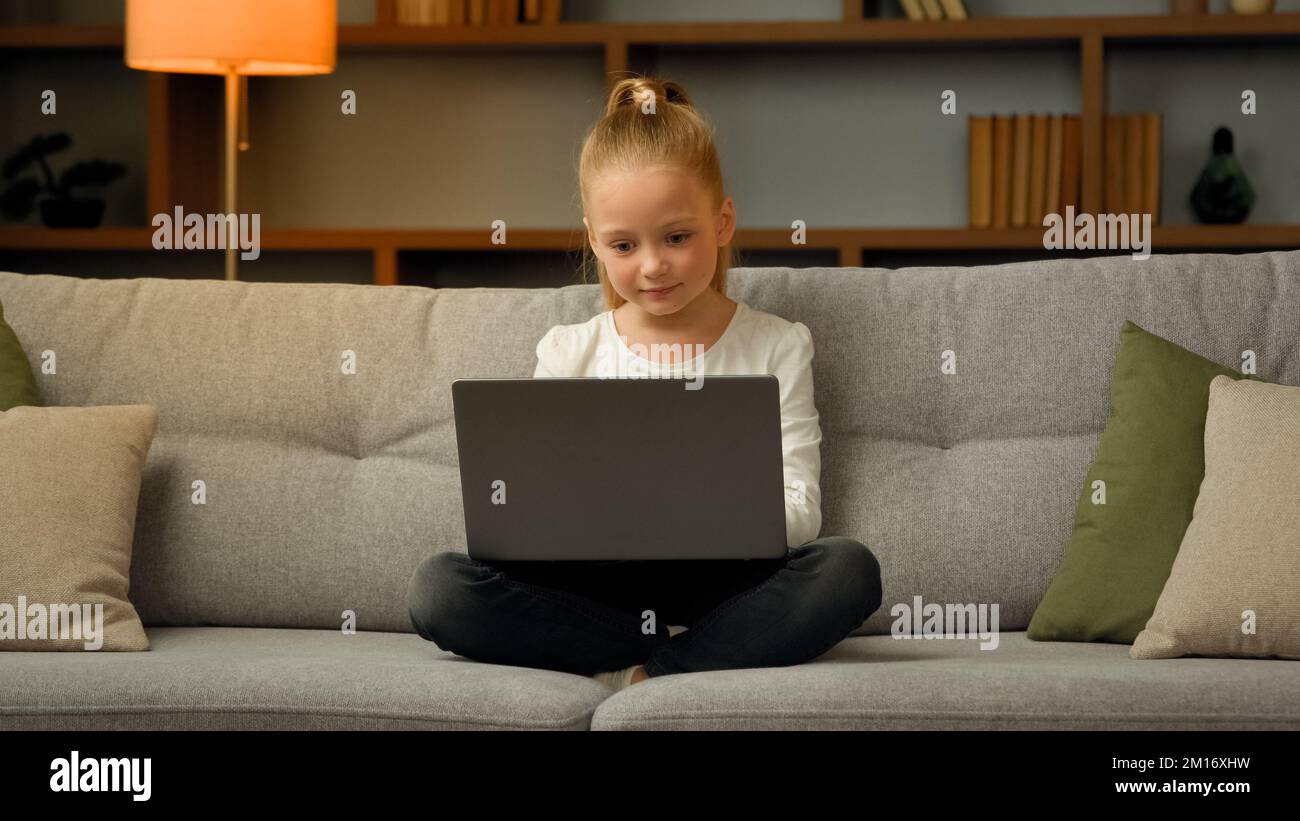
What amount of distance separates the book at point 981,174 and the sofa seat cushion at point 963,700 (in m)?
2.12

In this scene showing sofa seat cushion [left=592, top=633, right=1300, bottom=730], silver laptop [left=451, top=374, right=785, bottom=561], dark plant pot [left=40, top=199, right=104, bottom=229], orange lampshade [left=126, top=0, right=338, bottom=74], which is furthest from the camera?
dark plant pot [left=40, top=199, right=104, bottom=229]

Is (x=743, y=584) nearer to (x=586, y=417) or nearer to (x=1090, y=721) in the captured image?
(x=586, y=417)

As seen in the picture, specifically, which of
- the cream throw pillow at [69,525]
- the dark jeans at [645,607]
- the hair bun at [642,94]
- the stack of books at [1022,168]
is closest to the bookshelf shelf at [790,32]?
the stack of books at [1022,168]

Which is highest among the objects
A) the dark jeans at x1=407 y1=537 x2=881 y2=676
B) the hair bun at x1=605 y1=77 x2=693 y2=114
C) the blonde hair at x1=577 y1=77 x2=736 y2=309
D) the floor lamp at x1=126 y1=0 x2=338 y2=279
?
the floor lamp at x1=126 y1=0 x2=338 y2=279

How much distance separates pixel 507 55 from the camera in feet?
12.1

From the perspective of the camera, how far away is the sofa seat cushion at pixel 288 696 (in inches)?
54.4

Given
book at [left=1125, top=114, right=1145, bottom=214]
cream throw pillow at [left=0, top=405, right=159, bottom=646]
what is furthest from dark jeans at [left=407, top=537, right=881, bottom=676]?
book at [left=1125, top=114, right=1145, bottom=214]

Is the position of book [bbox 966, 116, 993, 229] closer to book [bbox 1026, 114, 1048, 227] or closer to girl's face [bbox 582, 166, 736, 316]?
book [bbox 1026, 114, 1048, 227]

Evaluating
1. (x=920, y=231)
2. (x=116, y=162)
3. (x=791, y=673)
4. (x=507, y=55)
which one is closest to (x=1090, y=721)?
(x=791, y=673)

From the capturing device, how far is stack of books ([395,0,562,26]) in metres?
3.48

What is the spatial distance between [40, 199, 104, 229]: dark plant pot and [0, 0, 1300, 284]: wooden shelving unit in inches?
2.5

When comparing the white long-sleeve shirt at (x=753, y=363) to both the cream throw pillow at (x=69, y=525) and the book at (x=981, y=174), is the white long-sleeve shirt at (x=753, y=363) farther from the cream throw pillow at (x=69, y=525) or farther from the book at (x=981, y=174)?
the book at (x=981, y=174)

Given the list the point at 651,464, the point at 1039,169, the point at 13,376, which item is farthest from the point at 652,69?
the point at 651,464
